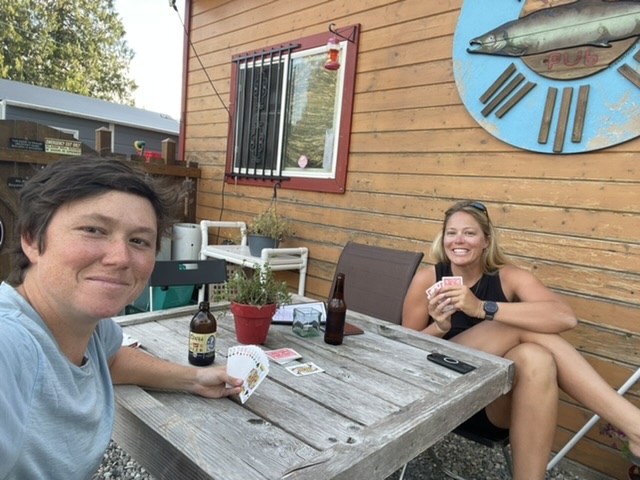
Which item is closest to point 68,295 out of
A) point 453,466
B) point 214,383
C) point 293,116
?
point 214,383

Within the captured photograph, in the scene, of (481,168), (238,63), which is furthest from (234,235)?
(481,168)

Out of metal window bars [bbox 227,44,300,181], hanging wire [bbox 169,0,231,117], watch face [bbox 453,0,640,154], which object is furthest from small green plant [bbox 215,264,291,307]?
hanging wire [bbox 169,0,231,117]

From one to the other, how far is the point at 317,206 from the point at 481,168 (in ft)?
4.38

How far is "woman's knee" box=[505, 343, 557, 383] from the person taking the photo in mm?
1408

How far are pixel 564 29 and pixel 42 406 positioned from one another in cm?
257

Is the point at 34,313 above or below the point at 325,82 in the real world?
below

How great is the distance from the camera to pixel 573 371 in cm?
144

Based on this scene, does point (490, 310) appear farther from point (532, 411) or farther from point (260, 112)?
point (260, 112)

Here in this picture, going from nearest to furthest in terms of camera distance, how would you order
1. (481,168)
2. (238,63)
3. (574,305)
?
(574,305)
(481,168)
(238,63)

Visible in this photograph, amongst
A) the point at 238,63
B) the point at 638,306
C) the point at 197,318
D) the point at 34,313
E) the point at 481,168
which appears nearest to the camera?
the point at 34,313

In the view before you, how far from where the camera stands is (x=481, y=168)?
2381mm

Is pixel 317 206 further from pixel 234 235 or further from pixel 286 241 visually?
pixel 234 235

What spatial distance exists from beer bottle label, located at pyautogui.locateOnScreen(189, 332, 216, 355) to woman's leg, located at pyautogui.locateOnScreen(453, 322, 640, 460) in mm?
1054

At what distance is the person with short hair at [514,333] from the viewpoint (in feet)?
4.50
